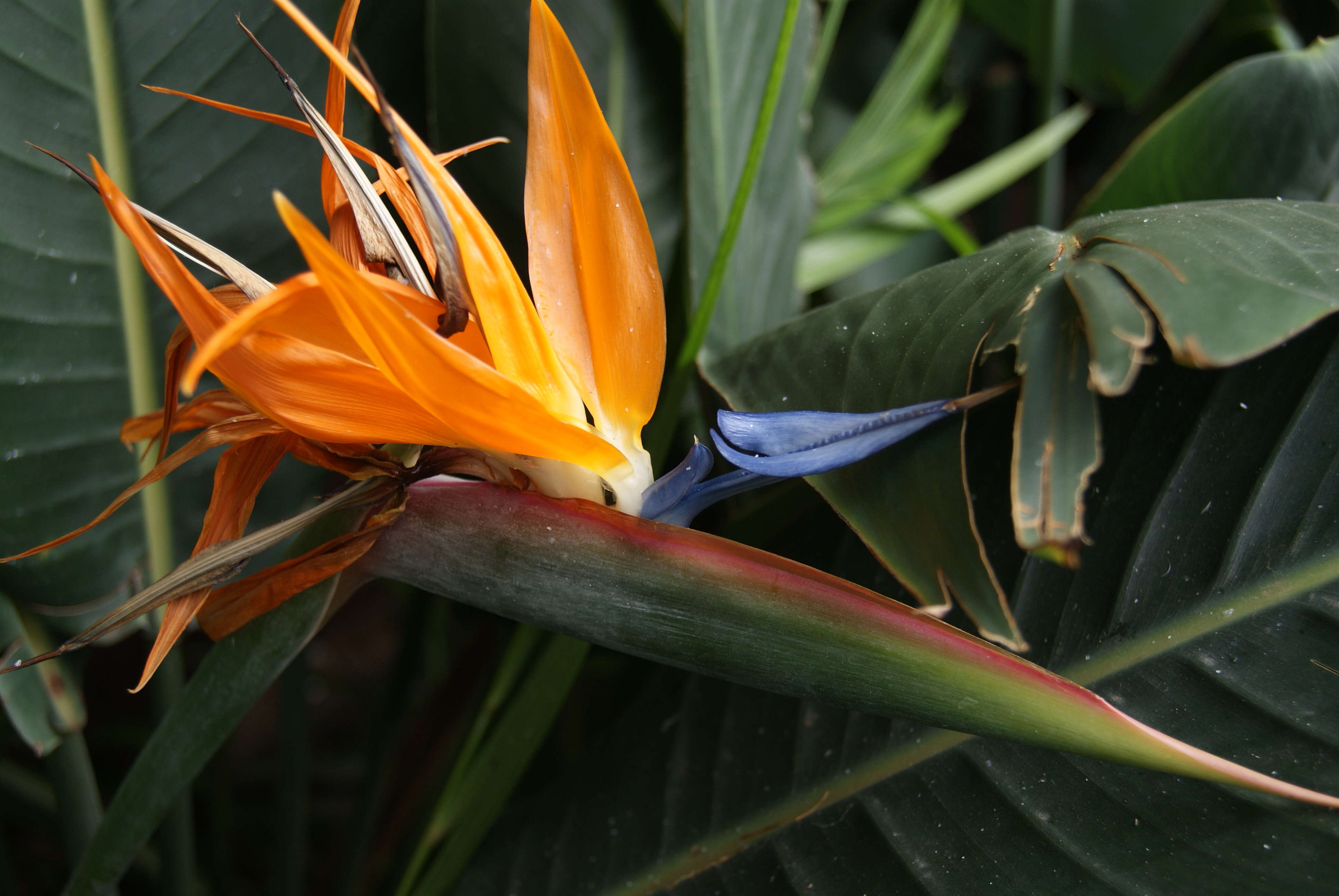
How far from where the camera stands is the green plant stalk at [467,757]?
1.50 feet

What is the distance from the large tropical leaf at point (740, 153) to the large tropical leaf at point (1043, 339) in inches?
5.5

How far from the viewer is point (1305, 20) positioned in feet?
2.90

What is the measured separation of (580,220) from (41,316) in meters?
0.31

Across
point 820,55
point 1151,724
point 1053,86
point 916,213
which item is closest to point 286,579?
point 1151,724

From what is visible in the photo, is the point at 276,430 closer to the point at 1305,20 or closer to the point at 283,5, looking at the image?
the point at 283,5

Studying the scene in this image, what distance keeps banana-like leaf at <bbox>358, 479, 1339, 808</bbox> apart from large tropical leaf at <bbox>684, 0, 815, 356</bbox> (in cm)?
18

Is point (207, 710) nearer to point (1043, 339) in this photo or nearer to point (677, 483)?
point (677, 483)

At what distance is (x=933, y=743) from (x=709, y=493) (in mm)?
199

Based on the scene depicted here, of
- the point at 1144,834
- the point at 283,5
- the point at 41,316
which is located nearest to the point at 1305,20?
the point at 1144,834

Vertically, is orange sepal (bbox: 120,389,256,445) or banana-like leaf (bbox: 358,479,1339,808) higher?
orange sepal (bbox: 120,389,256,445)

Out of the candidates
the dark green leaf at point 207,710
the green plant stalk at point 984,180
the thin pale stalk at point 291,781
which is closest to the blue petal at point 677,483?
the dark green leaf at point 207,710

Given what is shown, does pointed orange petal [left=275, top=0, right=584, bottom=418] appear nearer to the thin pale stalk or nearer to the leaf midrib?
the leaf midrib

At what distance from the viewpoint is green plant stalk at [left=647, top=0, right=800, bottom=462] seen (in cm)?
34

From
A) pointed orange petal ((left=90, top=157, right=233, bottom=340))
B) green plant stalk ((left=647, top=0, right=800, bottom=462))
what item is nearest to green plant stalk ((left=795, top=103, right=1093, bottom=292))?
green plant stalk ((left=647, top=0, right=800, bottom=462))
